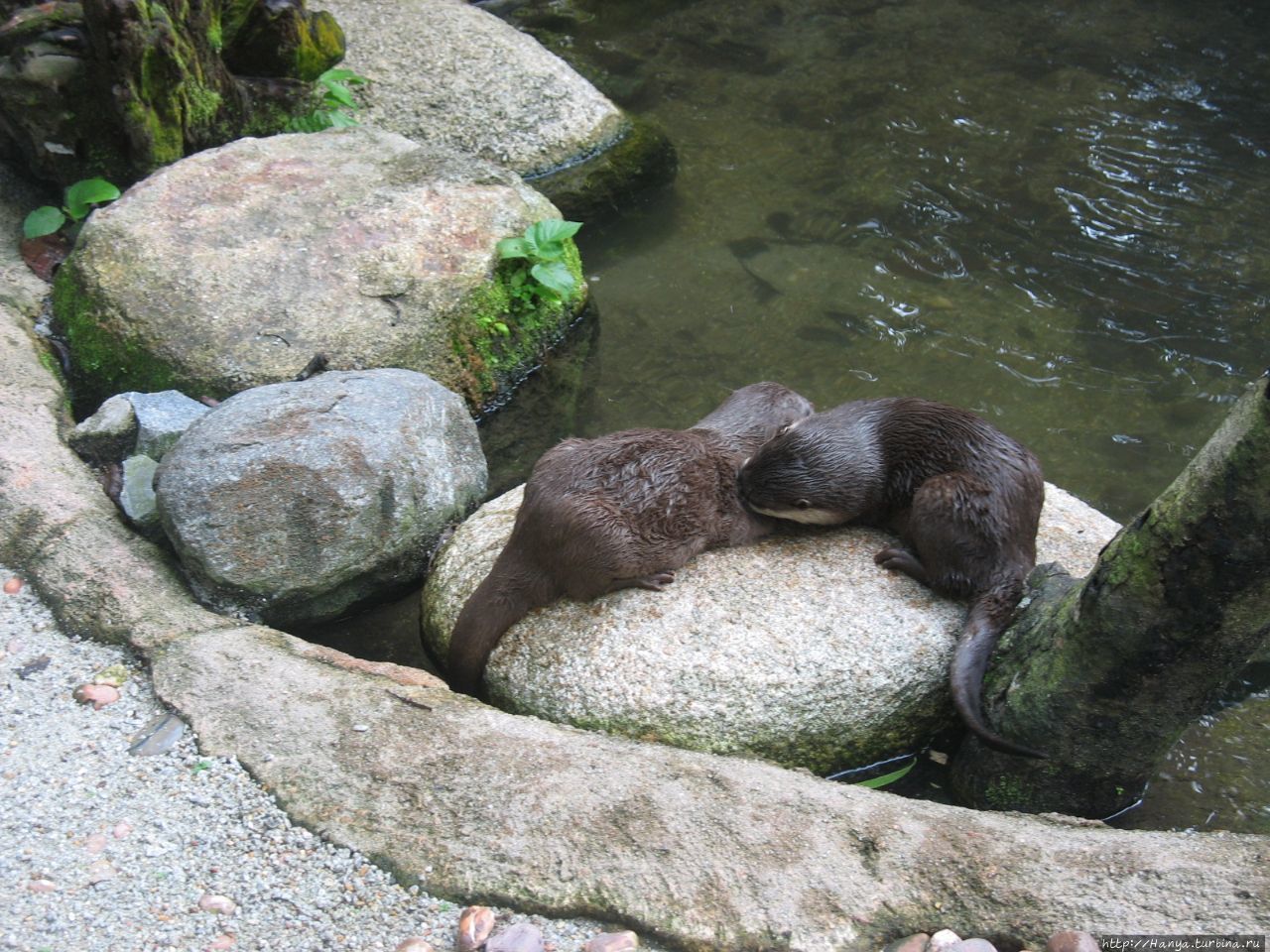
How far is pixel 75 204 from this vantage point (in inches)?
182

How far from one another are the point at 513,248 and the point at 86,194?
1.70 m

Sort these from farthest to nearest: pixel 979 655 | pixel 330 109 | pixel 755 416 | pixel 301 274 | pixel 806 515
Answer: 1. pixel 330 109
2. pixel 301 274
3. pixel 755 416
4. pixel 806 515
5. pixel 979 655

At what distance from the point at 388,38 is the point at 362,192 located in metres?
2.00

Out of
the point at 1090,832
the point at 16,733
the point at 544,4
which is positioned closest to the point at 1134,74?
the point at 544,4

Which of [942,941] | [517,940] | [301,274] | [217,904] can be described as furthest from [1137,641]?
[301,274]

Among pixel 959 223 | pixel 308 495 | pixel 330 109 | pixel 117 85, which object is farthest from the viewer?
pixel 959 223

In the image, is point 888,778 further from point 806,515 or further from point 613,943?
point 613,943

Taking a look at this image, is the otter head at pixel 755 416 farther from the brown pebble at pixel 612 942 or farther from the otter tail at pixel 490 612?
the brown pebble at pixel 612 942

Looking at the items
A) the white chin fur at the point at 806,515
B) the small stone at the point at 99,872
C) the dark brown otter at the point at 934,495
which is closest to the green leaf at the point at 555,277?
the dark brown otter at the point at 934,495

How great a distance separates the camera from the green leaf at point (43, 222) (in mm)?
4562

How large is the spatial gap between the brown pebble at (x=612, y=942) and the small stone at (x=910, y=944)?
1.50ft

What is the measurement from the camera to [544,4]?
316 inches

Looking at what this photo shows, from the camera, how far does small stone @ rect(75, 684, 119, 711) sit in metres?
2.67

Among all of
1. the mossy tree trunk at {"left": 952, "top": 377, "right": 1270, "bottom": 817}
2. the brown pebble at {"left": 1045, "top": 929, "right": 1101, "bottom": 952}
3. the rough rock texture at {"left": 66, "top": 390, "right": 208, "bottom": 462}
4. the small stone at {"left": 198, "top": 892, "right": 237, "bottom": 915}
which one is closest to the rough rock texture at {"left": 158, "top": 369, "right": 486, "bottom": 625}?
the rough rock texture at {"left": 66, "top": 390, "right": 208, "bottom": 462}
